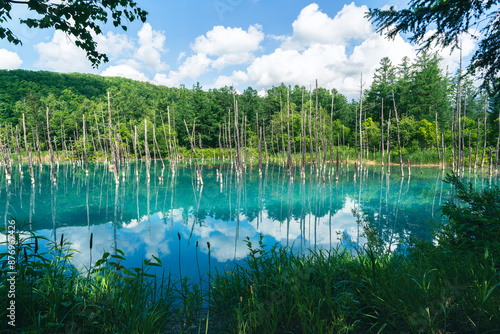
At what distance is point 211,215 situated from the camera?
12.5 m

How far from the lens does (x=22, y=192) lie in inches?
692

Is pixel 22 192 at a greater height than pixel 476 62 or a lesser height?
lesser

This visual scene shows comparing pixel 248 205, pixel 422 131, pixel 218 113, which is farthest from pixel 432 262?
pixel 218 113

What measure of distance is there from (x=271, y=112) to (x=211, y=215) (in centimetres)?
4535

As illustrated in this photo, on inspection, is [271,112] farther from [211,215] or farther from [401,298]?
[401,298]

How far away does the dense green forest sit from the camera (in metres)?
40.8

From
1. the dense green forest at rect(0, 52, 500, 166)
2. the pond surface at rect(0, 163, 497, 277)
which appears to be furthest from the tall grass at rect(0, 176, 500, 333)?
the dense green forest at rect(0, 52, 500, 166)

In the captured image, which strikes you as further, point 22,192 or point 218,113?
point 218,113

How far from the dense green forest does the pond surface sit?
1817 cm

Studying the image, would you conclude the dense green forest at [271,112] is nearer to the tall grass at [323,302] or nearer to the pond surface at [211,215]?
the pond surface at [211,215]

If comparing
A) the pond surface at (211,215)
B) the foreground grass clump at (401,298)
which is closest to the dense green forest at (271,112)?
the pond surface at (211,215)

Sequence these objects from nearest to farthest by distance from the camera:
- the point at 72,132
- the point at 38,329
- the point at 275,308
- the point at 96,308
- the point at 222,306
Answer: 1. the point at 38,329
2. the point at 96,308
3. the point at 275,308
4. the point at 222,306
5. the point at 72,132

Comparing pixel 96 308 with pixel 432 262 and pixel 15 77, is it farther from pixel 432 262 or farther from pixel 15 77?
pixel 15 77

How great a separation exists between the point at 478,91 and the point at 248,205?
11.0m
